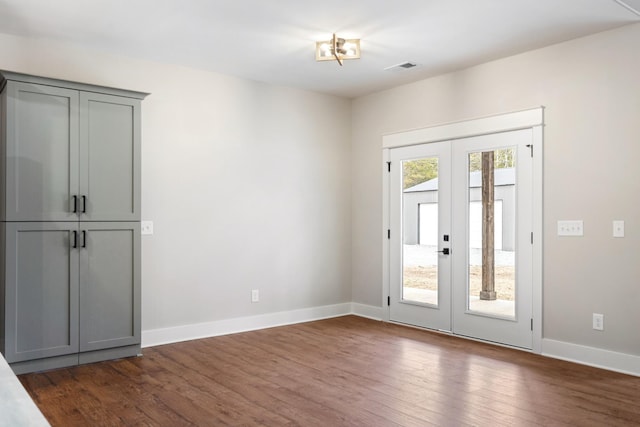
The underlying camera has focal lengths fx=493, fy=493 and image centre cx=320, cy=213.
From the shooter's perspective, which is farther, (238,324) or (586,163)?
(238,324)

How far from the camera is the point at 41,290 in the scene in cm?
375

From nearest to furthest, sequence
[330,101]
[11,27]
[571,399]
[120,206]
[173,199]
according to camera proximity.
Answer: [571,399]
[11,27]
[120,206]
[173,199]
[330,101]

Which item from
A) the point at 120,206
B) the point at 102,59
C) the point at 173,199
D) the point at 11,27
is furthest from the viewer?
the point at 173,199

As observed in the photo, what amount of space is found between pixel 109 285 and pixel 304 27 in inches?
103

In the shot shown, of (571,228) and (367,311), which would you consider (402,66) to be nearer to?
(571,228)

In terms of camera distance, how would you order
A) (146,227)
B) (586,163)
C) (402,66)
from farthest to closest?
1. (402,66)
2. (146,227)
3. (586,163)

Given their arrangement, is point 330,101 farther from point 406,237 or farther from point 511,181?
point 511,181

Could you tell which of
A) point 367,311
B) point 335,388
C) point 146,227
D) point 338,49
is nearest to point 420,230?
point 367,311

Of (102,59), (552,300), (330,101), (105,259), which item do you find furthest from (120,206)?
(552,300)

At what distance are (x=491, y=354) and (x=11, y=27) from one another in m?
4.77

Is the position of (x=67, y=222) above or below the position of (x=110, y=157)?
below

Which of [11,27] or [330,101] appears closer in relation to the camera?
[11,27]

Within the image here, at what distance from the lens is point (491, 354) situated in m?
4.33

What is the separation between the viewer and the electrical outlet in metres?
3.95
